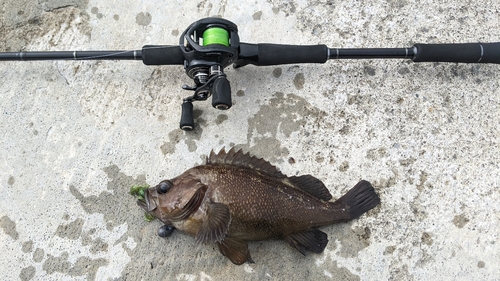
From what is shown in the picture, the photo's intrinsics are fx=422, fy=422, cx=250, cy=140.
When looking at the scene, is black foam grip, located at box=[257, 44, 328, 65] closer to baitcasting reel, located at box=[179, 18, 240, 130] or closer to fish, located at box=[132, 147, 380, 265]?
baitcasting reel, located at box=[179, 18, 240, 130]

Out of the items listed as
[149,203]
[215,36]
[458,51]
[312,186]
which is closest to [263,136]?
[312,186]

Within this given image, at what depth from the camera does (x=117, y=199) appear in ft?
8.79

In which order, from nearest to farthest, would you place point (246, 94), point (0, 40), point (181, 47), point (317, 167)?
point (181, 47) < point (317, 167) < point (246, 94) < point (0, 40)

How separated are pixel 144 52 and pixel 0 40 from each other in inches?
50.2

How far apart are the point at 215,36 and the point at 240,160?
0.74 metres

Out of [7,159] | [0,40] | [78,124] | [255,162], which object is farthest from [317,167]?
[0,40]

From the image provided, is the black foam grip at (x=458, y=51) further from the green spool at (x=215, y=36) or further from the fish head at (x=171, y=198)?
the fish head at (x=171, y=198)

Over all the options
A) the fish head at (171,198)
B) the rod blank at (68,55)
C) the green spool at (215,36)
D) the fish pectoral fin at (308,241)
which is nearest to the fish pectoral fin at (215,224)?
the fish head at (171,198)

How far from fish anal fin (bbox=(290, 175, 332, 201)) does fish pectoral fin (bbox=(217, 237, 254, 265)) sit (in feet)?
1.57

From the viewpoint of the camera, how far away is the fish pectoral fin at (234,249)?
94.7 inches

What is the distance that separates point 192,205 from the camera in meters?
2.33

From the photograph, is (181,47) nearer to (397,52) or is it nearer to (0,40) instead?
(397,52)

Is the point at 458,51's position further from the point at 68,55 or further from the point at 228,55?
the point at 68,55

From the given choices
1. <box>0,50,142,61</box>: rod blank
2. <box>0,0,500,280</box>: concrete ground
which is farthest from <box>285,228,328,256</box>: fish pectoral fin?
<box>0,50,142,61</box>: rod blank
